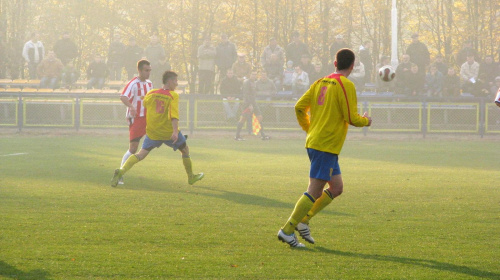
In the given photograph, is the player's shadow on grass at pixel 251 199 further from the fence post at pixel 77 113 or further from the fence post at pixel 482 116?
the fence post at pixel 77 113

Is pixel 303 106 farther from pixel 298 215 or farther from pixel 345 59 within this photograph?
pixel 298 215

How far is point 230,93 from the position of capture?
83.9 ft

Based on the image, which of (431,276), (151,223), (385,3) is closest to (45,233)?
(151,223)

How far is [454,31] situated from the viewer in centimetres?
3541

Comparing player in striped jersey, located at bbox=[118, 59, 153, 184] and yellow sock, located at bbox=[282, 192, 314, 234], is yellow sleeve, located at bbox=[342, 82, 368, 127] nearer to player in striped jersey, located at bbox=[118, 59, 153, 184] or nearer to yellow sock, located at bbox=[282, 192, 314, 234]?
yellow sock, located at bbox=[282, 192, 314, 234]

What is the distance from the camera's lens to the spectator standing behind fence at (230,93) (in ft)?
82.4

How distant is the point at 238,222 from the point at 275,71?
756 inches

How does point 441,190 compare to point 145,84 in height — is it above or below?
below

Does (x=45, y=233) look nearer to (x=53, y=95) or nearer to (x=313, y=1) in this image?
(x=53, y=95)

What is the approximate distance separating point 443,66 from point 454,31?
31.6ft

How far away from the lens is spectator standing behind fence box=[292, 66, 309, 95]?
25.6 meters

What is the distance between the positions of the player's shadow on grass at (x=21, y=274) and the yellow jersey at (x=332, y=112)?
2.50 metres

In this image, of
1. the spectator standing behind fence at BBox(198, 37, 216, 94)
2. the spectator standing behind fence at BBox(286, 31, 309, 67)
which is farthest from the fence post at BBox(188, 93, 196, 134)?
the spectator standing behind fence at BBox(286, 31, 309, 67)

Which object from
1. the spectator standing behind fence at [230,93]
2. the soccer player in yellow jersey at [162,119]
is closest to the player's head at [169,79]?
the soccer player in yellow jersey at [162,119]
